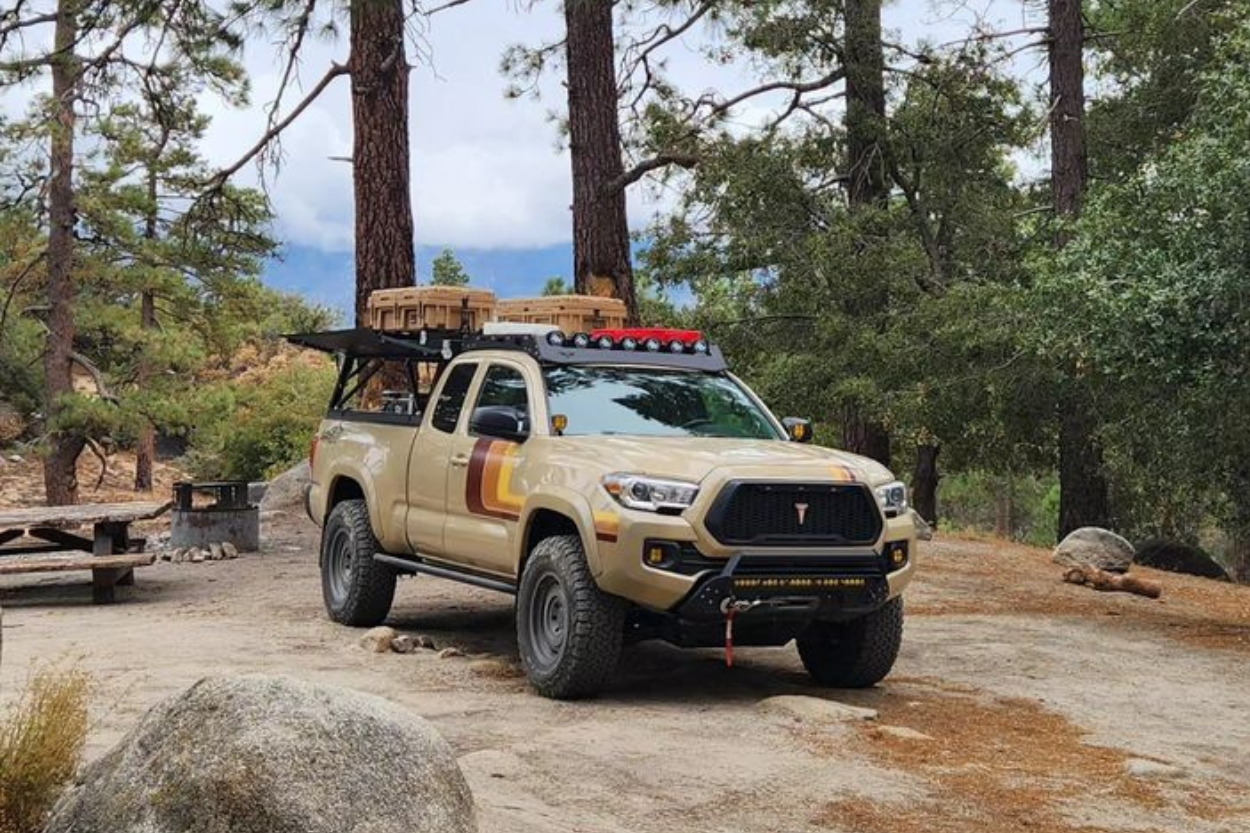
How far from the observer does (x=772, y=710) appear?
8.21 meters

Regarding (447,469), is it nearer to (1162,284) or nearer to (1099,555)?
(1162,284)

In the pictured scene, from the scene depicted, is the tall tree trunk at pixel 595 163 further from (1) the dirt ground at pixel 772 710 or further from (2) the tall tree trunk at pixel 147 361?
(2) the tall tree trunk at pixel 147 361

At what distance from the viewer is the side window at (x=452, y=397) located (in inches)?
396

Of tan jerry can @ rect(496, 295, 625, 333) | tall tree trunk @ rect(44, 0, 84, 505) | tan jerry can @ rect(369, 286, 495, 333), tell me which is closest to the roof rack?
tan jerry can @ rect(369, 286, 495, 333)

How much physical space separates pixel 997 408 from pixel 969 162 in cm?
571

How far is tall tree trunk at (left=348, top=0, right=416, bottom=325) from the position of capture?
59.1 feet

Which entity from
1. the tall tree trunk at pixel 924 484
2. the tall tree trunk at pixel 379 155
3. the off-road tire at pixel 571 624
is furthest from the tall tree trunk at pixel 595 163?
the tall tree trunk at pixel 924 484

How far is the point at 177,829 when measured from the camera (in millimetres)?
4316

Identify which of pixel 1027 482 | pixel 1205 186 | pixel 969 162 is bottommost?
pixel 1027 482

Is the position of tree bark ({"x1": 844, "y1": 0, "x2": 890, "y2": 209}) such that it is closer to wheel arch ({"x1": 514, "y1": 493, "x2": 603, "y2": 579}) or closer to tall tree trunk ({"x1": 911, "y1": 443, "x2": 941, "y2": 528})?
tall tree trunk ({"x1": 911, "y1": 443, "x2": 941, "y2": 528})

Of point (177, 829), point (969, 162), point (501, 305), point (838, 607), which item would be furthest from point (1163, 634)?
point (969, 162)

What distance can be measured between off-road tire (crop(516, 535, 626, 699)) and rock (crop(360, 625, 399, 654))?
1660 millimetres

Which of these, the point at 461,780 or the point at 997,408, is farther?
the point at 997,408

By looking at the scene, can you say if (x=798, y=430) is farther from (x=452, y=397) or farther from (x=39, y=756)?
(x=39, y=756)
